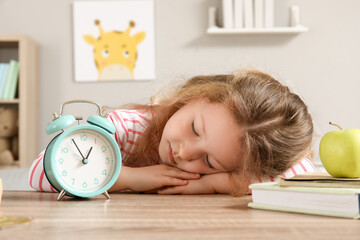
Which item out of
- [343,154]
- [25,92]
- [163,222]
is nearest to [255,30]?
[25,92]

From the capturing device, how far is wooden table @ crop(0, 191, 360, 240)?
575mm

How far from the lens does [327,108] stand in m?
3.25

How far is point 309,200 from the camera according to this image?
747 millimetres

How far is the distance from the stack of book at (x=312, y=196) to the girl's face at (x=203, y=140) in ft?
0.93

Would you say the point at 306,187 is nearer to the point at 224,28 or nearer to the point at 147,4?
the point at 224,28

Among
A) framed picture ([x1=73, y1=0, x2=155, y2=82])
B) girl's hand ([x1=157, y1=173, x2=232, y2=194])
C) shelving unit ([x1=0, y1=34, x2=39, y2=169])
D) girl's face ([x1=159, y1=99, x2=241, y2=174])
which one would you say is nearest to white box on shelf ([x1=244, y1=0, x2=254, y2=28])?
framed picture ([x1=73, y1=0, x2=155, y2=82])

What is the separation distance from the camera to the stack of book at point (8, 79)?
9.70ft

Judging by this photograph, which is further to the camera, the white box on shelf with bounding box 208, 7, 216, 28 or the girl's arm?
the white box on shelf with bounding box 208, 7, 216, 28

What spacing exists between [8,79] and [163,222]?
8.37ft

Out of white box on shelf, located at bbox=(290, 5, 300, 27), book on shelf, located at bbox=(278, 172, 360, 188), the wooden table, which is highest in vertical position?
white box on shelf, located at bbox=(290, 5, 300, 27)

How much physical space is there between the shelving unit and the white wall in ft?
0.30

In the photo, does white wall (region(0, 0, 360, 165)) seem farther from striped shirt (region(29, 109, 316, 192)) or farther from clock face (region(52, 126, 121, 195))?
clock face (region(52, 126, 121, 195))

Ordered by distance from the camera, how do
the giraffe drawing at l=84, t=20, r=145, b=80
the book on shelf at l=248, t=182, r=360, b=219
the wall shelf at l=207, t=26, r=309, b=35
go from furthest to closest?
the giraffe drawing at l=84, t=20, r=145, b=80 < the wall shelf at l=207, t=26, r=309, b=35 < the book on shelf at l=248, t=182, r=360, b=219

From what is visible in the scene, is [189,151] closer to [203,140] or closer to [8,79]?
[203,140]
